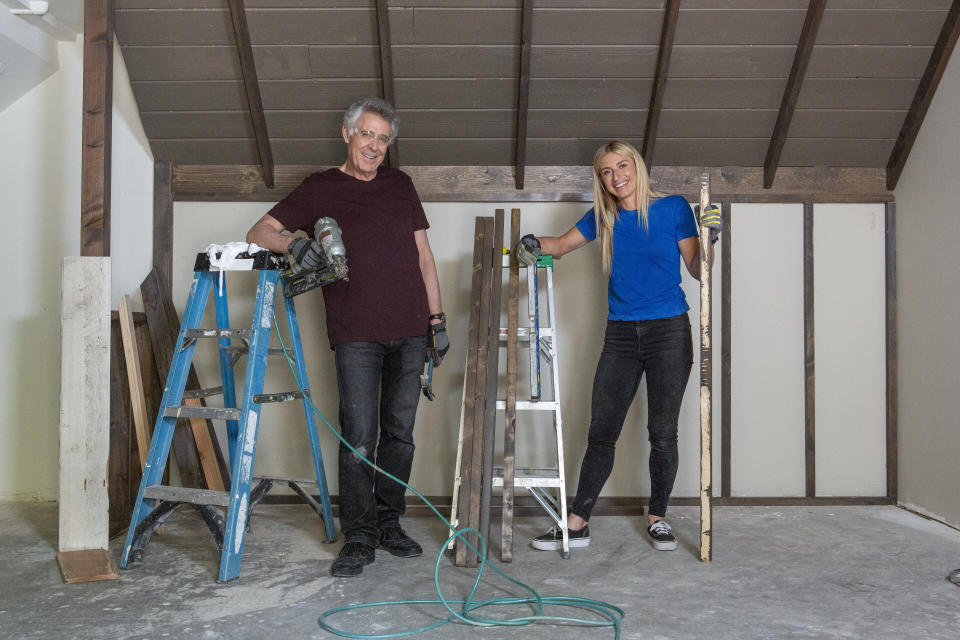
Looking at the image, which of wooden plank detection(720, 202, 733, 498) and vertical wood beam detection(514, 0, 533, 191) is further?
wooden plank detection(720, 202, 733, 498)

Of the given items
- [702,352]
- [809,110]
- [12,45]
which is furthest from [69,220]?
[809,110]

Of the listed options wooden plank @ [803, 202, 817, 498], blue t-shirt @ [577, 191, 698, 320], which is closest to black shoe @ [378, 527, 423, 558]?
blue t-shirt @ [577, 191, 698, 320]

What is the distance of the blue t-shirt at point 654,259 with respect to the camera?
3.05 metres

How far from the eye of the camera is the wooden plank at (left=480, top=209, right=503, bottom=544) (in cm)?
280

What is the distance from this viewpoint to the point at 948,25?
3.27 metres

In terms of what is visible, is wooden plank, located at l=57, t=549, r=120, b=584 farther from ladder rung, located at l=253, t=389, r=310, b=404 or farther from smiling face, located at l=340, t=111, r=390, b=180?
smiling face, located at l=340, t=111, r=390, b=180

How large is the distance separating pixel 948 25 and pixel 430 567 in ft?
10.1

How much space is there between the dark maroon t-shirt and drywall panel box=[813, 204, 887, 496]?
2.06 m

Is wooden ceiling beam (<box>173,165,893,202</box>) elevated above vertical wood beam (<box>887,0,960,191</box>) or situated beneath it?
situated beneath

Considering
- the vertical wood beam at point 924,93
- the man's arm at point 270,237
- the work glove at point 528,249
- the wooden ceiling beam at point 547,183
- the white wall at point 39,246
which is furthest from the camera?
the wooden ceiling beam at point 547,183

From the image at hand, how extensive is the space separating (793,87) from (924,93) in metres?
0.61

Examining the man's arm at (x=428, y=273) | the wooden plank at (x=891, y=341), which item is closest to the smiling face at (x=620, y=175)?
the man's arm at (x=428, y=273)

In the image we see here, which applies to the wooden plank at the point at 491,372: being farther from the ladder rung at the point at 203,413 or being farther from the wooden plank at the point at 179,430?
the wooden plank at the point at 179,430

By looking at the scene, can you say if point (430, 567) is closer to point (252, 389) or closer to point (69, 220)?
point (252, 389)
